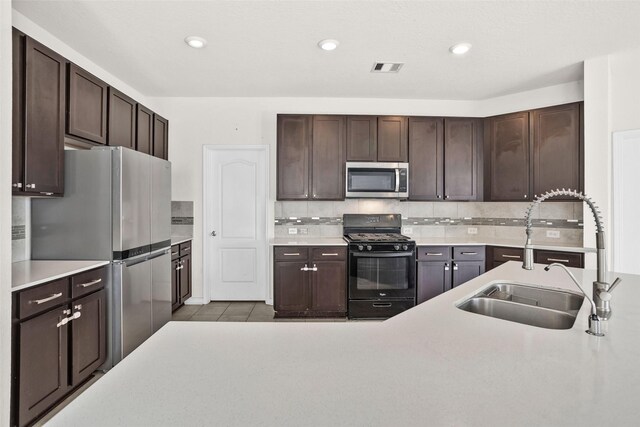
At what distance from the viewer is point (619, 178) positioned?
9.84ft

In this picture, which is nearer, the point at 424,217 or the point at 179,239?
the point at 179,239

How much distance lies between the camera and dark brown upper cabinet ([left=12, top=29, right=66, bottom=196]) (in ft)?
6.57

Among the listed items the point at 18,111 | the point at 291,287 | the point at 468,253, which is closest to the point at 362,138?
the point at 468,253

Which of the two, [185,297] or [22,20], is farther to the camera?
[185,297]

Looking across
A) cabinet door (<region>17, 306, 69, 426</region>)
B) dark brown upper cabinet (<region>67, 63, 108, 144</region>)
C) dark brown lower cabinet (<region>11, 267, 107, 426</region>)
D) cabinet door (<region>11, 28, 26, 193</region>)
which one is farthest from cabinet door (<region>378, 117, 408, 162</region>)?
cabinet door (<region>17, 306, 69, 426</region>)

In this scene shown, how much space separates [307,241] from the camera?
379 cm

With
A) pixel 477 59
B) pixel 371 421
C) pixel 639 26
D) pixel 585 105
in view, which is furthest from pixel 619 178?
pixel 371 421

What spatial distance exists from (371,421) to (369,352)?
1.02 ft

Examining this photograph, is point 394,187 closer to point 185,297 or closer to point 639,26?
point 639,26

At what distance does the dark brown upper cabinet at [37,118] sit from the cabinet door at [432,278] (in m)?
3.46

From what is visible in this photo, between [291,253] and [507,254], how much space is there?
2.40 meters

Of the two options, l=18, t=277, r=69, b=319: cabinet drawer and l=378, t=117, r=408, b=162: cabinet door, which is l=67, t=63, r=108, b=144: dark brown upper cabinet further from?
l=378, t=117, r=408, b=162: cabinet door

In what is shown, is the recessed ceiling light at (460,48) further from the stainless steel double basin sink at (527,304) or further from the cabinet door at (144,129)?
the cabinet door at (144,129)

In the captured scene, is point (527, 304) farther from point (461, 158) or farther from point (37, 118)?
point (37, 118)
